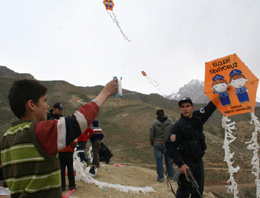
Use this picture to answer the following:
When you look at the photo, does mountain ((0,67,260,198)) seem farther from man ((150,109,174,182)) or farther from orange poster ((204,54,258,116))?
orange poster ((204,54,258,116))

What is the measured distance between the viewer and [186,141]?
365cm

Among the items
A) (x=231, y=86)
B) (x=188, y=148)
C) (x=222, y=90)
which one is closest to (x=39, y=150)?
(x=188, y=148)

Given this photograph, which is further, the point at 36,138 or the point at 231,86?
the point at 231,86

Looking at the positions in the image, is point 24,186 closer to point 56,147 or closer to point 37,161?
point 37,161

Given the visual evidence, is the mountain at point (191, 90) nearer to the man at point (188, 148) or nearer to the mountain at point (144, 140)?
the mountain at point (144, 140)

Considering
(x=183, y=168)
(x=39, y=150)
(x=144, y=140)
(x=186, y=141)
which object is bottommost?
(x=144, y=140)

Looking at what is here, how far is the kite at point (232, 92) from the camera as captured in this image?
149 inches

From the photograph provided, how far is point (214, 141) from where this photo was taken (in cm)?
2411

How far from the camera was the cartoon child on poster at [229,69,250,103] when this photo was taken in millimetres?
3806

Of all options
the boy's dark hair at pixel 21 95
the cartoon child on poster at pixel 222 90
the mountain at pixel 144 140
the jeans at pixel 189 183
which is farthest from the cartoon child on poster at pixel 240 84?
the boy's dark hair at pixel 21 95

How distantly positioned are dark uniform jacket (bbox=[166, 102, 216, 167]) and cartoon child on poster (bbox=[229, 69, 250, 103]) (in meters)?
0.85

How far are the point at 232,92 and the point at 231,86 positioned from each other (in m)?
0.11

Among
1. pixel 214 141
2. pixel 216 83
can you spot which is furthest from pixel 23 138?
pixel 214 141

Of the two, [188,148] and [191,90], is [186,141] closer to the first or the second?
[188,148]
